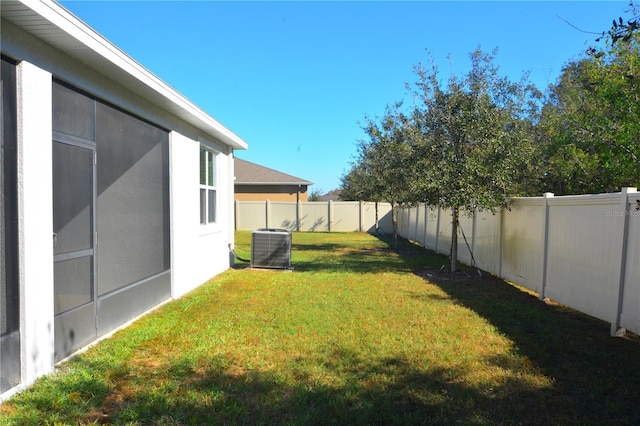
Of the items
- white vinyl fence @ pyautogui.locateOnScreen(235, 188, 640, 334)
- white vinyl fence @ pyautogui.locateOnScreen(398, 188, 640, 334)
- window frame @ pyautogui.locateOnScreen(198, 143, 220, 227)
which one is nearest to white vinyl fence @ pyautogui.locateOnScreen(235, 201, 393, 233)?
white vinyl fence @ pyautogui.locateOnScreen(235, 188, 640, 334)

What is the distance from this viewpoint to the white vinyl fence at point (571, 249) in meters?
4.97

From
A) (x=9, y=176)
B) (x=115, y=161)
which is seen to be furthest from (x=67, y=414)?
(x=115, y=161)

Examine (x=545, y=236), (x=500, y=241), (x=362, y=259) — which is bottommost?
(x=362, y=259)

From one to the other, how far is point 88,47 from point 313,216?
74.7 ft

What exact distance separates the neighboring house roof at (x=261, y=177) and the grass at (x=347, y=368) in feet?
74.9

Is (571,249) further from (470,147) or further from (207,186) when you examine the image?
(207,186)

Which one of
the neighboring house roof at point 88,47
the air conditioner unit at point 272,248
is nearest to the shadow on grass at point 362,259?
the air conditioner unit at point 272,248

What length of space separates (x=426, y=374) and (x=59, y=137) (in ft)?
13.8

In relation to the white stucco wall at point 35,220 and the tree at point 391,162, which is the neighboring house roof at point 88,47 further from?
the tree at point 391,162

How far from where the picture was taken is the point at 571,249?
6113 millimetres

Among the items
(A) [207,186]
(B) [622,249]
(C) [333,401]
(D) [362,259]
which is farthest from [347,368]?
(D) [362,259]

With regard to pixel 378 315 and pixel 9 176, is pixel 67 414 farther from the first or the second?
pixel 378 315

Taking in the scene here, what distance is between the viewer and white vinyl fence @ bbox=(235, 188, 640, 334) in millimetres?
4969

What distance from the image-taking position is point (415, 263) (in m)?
11.9
